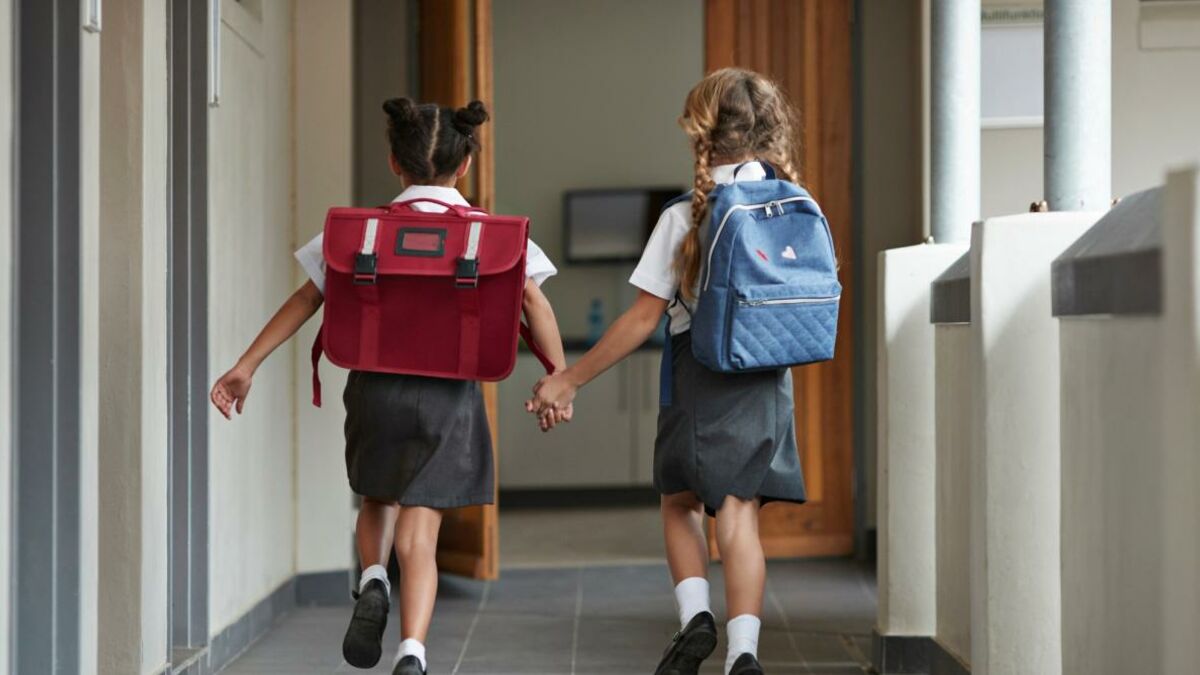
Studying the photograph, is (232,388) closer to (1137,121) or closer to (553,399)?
(553,399)

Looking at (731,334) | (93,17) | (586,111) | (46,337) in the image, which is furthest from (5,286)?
(586,111)

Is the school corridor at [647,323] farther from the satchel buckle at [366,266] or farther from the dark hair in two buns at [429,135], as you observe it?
A: the satchel buckle at [366,266]

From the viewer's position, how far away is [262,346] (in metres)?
3.29

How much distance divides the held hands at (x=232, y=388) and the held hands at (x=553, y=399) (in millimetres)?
584

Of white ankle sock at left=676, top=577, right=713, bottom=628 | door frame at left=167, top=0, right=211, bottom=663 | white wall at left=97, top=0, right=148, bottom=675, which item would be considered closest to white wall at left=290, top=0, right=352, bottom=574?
door frame at left=167, top=0, right=211, bottom=663

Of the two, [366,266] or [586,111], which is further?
[586,111]

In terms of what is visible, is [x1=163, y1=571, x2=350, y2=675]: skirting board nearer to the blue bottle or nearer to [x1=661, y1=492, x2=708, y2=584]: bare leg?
[x1=661, y1=492, x2=708, y2=584]: bare leg

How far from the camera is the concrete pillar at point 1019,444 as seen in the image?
Answer: 2.76 meters

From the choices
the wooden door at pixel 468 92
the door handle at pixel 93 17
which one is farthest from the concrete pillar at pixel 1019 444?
A: the wooden door at pixel 468 92

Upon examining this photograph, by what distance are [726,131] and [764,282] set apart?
0.34m

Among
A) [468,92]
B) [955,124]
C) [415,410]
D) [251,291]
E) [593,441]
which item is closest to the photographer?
[415,410]

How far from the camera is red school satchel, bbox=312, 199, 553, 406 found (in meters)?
3.20

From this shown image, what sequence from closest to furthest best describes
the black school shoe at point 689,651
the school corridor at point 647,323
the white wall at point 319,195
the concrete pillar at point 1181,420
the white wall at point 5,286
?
1. the concrete pillar at point 1181,420
2. the school corridor at point 647,323
3. the white wall at point 5,286
4. the black school shoe at point 689,651
5. the white wall at point 319,195

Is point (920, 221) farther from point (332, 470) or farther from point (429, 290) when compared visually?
point (429, 290)
